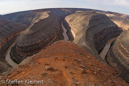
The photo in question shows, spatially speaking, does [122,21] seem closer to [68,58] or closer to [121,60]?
[121,60]

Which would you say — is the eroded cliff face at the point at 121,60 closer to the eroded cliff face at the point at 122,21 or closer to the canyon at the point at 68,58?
the canyon at the point at 68,58

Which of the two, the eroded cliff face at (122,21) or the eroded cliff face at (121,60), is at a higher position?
the eroded cliff face at (122,21)

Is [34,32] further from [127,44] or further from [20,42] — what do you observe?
[127,44]

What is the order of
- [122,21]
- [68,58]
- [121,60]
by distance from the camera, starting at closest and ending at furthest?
[68,58] < [121,60] < [122,21]

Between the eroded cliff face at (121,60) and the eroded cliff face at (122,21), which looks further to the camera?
the eroded cliff face at (122,21)

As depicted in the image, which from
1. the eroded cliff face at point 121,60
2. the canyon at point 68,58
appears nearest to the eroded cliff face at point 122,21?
the canyon at point 68,58

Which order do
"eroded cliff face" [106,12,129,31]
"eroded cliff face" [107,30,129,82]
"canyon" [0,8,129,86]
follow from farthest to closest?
"eroded cliff face" [106,12,129,31] < "eroded cliff face" [107,30,129,82] < "canyon" [0,8,129,86]

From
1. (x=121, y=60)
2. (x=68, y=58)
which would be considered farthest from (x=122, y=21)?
(x=68, y=58)

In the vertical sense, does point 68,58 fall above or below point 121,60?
above

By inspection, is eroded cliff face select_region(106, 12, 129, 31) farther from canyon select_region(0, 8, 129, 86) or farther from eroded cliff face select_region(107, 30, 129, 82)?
eroded cliff face select_region(107, 30, 129, 82)

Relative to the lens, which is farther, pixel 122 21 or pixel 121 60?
pixel 122 21

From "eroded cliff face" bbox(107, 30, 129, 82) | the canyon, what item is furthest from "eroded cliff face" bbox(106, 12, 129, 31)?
"eroded cliff face" bbox(107, 30, 129, 82)
